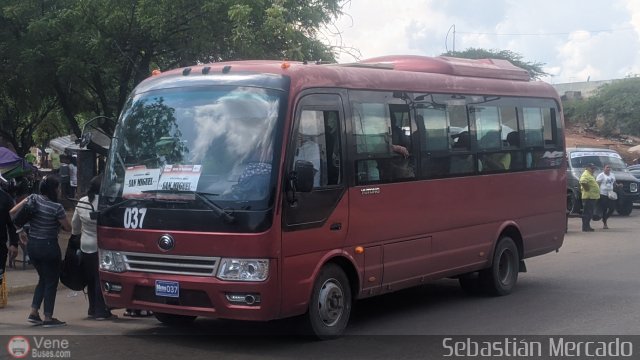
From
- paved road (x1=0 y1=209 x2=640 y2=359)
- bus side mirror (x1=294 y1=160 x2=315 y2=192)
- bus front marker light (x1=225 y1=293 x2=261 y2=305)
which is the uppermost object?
bus side mirror (x1=294 y1=160 x2=315 y2=192)

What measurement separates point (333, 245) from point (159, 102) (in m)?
2.38

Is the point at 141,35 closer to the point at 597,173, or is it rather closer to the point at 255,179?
the point at 255,179

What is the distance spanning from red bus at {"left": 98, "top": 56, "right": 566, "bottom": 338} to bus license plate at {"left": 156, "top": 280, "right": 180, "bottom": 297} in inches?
0.6

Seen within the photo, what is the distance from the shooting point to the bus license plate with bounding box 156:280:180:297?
7.58m

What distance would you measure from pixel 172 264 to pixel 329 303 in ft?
5.63

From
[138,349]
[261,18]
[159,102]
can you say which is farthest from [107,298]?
[261,18]

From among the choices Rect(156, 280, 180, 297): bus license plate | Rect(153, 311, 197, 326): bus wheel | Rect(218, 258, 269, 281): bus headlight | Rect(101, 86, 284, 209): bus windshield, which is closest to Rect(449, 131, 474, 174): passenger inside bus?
Rect(101, 86, 284, 209): bus windshield

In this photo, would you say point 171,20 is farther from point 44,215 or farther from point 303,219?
point 303,219

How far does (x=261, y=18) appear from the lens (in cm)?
1502

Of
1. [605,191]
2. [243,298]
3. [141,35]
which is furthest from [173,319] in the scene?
[605,191]

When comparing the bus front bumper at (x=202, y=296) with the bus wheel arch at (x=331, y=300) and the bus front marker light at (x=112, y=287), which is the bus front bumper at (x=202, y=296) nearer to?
the bus front marker light at (x=112, y=287)

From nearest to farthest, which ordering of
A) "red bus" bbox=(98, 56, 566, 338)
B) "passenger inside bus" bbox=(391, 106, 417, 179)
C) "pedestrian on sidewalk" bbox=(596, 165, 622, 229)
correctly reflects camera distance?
1. "red bus" bbox=(98, 56, 566, 338)
2. "passenger inside bus" bbox=(391, 106, 417, 179)
3. "pedestrian on sidewalk" bbox=(596, 165, 622, 229)

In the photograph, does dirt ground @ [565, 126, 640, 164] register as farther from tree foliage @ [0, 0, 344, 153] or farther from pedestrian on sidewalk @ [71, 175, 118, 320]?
pedestrian on sidewalk @ [71, 175, 118, 320]

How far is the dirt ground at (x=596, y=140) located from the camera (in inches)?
1733
